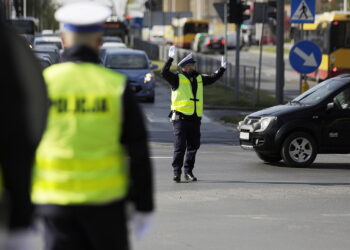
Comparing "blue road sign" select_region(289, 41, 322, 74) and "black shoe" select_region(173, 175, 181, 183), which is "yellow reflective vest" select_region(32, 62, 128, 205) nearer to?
"black shoe" select_region(173, 175, 181, 183)

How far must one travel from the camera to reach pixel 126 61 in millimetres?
33812

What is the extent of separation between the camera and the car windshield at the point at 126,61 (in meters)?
33.6

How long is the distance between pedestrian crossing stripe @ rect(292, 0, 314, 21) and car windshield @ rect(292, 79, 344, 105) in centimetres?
750

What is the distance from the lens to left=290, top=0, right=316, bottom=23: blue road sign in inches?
990

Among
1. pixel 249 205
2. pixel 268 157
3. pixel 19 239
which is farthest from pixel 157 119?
pixel 19 239

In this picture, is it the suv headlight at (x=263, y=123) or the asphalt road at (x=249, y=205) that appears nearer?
the asphalt road at (x=249, y=205)

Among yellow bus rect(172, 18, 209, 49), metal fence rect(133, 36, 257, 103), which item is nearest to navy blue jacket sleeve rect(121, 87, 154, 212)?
metal fence rect(133, 36, 257, 103)

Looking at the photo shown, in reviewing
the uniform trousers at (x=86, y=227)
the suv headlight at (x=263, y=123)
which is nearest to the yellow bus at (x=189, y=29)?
the suv headlight at (x=263, y=123)

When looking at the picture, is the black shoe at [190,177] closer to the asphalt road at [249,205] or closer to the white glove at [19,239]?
the asphalt road at [249,205]

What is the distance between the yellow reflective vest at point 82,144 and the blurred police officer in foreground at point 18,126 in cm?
115

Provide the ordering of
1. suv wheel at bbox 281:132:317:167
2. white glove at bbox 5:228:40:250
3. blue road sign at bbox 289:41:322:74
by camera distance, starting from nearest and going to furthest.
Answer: white glove at bbox 5:228:40:250
suv wheel at bbox 281:132:317:167
blue road sign at bbox 289:41:322:74

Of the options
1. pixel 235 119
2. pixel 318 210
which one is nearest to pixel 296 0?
pixel 235 119

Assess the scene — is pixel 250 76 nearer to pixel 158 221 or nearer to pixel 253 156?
pixel 253 156

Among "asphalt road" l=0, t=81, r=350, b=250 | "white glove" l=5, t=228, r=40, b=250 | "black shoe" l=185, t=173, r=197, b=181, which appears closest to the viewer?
"white glove" l=5, t=228, r=40, b=250
